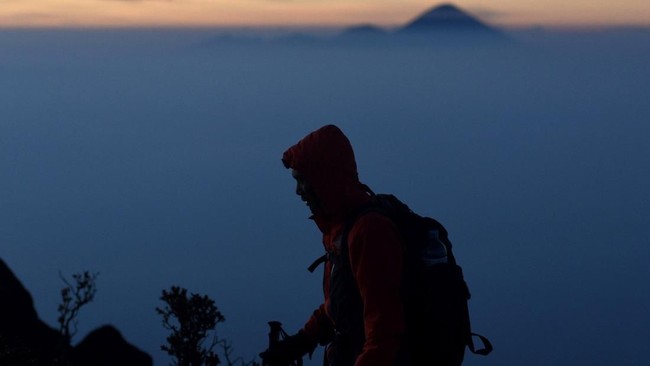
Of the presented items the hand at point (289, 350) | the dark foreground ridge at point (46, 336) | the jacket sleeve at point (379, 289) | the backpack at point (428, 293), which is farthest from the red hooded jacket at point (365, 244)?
the dark foreground ridge at point (46, 336)

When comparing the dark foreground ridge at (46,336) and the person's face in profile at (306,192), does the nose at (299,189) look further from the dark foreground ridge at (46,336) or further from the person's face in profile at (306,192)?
the dark foreground ridge at (46,336)

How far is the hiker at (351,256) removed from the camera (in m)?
4.35

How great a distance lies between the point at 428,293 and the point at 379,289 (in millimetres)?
287

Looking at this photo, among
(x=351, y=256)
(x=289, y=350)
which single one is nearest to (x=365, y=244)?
(x=351, y=256)

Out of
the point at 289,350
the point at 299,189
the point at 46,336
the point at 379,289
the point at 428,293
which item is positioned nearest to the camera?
the point at 379,289

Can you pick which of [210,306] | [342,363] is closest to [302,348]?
[342,363]

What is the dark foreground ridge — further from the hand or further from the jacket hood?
the jacket hood

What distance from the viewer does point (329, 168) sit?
15.4ft

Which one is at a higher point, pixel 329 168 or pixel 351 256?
pixel 329 168

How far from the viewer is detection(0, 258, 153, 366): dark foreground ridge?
591 inches

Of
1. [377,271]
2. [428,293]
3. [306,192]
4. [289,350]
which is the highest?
[306,192]

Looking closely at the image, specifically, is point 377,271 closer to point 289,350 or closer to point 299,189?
point 299,189

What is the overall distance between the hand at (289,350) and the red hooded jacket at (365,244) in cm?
93

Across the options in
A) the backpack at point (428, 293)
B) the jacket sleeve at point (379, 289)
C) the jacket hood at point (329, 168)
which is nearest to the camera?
the jacket sleeve at point (379, 289)
